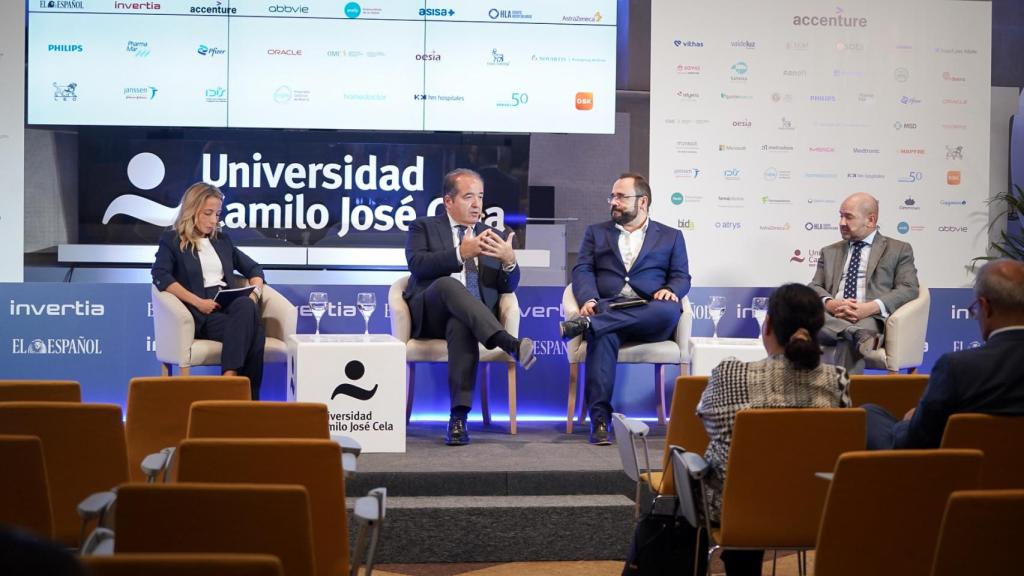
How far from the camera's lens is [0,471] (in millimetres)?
2482

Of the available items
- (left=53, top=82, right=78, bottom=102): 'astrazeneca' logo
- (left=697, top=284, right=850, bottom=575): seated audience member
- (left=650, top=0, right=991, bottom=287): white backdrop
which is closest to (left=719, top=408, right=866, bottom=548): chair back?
(left=697, top=284, right=850, bottom=575): seated audience member

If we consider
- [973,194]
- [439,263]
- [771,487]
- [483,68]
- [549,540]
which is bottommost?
[549,540]

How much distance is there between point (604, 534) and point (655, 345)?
1.67 meters

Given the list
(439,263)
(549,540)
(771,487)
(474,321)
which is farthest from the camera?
(439,263)

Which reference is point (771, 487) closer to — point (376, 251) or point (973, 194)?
point (376, 251)

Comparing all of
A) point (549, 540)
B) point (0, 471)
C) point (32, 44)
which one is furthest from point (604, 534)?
point (32, 44)

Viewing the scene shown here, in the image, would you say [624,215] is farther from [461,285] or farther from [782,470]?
[782,470]

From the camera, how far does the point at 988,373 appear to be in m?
3.00

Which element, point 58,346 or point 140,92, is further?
point 140,92

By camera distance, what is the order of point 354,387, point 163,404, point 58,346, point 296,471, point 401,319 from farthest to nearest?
point 58,346
point 401,319
point 354,387
point 163,404
point 296,471

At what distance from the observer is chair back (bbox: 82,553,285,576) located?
5.07 ft

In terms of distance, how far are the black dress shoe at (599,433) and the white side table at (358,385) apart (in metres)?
1.01

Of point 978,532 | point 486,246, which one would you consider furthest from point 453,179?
point 978,532

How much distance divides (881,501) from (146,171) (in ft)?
19.1
